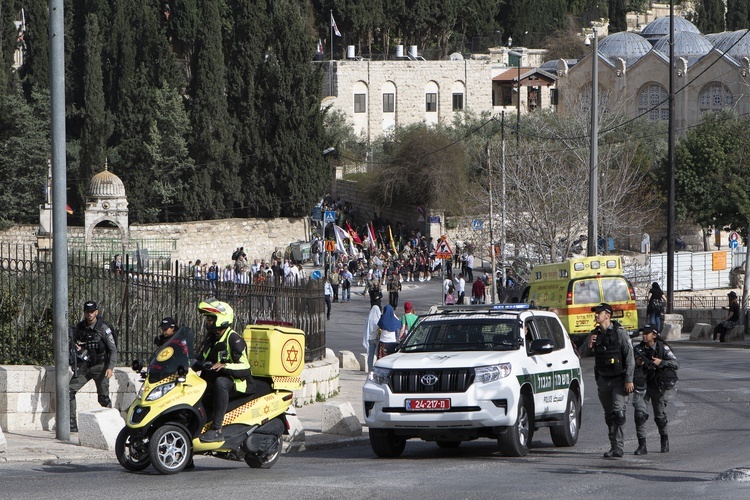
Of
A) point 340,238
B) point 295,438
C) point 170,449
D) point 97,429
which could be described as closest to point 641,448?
point 295,438

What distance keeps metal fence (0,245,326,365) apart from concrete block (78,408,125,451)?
2.01 metres

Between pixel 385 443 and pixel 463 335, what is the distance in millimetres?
1506

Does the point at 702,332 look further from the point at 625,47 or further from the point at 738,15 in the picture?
the point at 738,15

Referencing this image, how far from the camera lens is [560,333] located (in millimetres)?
14422

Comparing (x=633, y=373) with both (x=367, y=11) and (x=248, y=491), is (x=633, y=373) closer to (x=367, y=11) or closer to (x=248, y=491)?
(x=248, y=491)

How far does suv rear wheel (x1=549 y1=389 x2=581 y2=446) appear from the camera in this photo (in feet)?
45.5

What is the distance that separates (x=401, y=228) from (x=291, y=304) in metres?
45.0

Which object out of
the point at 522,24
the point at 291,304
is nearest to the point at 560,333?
the point at 291,304

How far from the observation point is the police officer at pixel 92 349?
13.8 m

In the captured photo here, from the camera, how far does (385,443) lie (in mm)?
12961

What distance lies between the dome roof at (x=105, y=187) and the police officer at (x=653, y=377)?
4298 cm

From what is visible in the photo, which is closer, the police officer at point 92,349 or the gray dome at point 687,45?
the police officer at point 92,349

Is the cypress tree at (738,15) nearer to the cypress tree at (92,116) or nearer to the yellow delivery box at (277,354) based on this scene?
the cypress tree at (92,116)

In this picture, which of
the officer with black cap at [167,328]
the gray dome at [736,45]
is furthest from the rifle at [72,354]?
the gray dome at [736,45]
